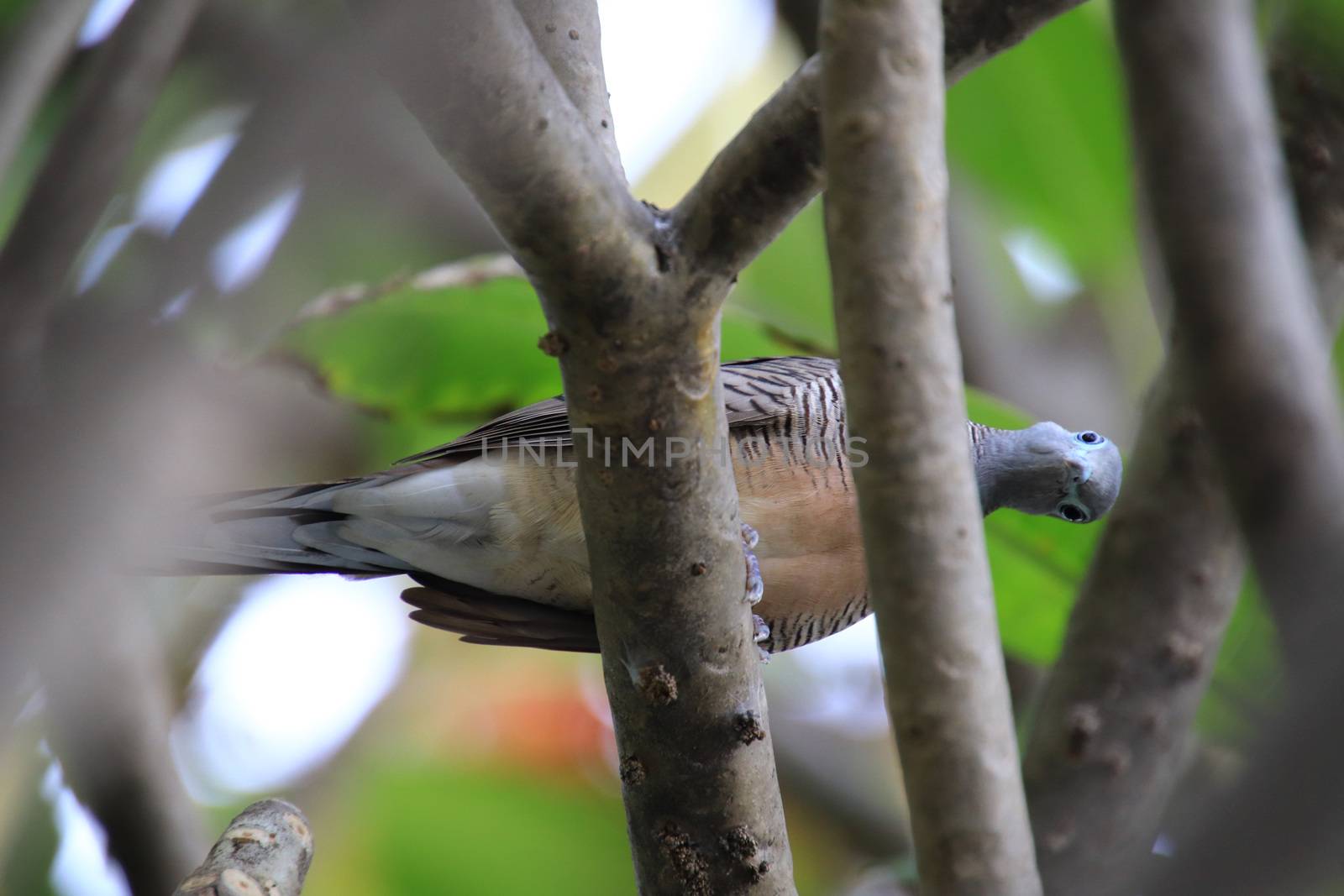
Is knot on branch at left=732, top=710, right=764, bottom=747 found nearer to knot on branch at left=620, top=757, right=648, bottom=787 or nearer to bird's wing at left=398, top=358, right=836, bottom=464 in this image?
knot on branch at left=620, top=757, right=648, bottom=787

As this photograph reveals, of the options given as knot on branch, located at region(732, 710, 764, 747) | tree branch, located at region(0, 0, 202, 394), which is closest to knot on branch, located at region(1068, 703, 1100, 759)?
knot on branch, located at region(732, 710, 764, 747)

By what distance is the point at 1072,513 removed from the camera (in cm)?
386

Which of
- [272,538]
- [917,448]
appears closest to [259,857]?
[272,538]

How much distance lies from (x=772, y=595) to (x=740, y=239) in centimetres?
158

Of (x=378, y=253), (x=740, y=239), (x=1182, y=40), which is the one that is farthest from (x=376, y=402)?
(x=1182, y=40)

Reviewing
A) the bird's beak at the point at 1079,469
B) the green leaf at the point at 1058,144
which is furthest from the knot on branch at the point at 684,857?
the green leaf at the point at 1058,144

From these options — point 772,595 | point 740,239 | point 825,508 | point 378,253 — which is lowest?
point 772,595

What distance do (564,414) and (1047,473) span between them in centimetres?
Result: 151

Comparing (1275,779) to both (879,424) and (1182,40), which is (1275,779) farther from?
(1182,40)

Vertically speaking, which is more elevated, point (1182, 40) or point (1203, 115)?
point (1182, 40)

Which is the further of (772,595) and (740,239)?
(772,595)

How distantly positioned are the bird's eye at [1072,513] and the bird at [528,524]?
75 centimetres

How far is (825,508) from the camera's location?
11.2 ft

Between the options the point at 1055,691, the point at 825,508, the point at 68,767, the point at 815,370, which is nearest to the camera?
the point at 68,767
